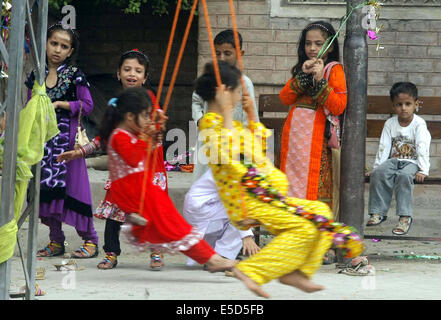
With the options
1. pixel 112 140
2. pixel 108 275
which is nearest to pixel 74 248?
pixel 108 275

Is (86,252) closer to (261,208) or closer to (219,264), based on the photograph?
(219,264)

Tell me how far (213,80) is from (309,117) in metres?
1.59

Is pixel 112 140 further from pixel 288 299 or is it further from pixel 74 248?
pixel 74 248

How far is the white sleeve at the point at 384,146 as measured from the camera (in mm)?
6293

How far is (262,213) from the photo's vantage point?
3990 millimetres

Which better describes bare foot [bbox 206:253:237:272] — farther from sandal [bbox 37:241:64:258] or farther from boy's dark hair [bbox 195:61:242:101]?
sandal [bbox 37:241:64:258]

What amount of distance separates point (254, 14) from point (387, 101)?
2.13 metres

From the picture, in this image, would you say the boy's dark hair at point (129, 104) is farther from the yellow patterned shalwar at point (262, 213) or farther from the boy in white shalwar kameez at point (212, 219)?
the boy in white shalwar kameez at point (212, 219)

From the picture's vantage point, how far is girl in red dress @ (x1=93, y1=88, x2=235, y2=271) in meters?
4.04

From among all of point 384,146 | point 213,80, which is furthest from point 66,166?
point 384,146

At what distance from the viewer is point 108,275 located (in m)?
5.28

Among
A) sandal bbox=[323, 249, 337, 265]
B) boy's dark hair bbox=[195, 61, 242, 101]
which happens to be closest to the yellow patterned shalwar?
boy's dark hair bbox=[195, 61, 242, 101]
